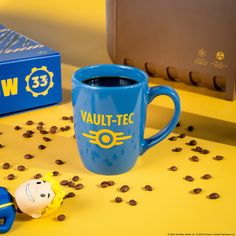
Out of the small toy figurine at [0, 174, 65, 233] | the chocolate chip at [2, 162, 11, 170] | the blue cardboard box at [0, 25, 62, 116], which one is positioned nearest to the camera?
the small toy figurine at [0, 174, 65, 233]

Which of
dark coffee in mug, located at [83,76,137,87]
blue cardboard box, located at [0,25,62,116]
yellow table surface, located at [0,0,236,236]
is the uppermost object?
dark coffee in mug, located at [83,76,137,87]

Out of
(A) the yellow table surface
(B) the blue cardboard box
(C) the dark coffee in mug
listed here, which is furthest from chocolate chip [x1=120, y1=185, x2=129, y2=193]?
A: (B) the blue cardboard box

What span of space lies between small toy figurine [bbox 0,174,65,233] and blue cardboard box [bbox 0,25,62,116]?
25 cm

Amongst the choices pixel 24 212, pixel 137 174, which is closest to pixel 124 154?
pixel 137 174

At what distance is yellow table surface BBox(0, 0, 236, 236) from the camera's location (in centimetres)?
53

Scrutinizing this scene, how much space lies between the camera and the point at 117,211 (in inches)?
21.9

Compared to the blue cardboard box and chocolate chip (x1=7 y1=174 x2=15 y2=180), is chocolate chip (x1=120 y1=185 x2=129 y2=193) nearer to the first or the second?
chocolate chip (x1=7 y1=174 x2=15 y2=180)

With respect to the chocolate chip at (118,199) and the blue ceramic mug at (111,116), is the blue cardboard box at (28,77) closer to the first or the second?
the blue ceramic mug at (111,116)

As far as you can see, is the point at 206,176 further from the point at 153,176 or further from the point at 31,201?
the point at 31,201

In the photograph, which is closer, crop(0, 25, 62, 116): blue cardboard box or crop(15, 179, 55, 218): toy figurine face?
crop(15, 179, 55, 218): toy figurine face

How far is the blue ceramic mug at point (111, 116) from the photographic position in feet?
1.89

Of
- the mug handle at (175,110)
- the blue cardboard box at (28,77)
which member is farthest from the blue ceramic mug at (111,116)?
the blue cardboard box at (28,77)

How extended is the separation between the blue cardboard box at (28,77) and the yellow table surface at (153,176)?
17 mm

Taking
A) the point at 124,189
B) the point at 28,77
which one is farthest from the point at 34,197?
the point at 28,77
